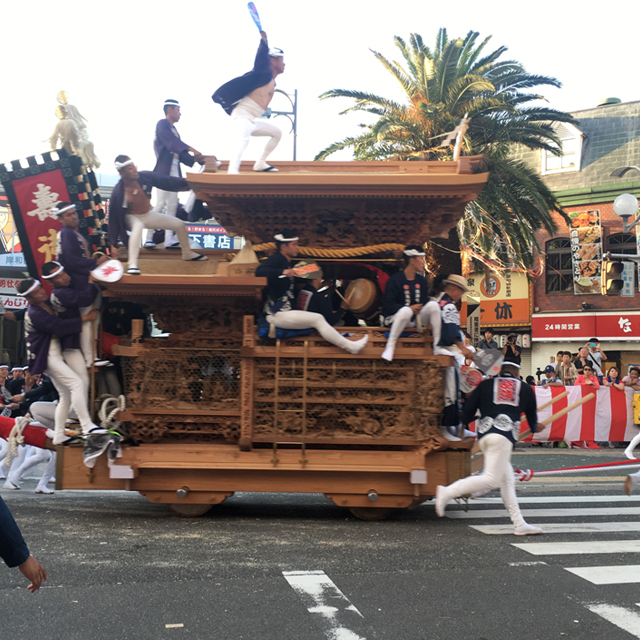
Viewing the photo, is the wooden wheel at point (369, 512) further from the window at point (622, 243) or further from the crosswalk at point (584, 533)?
the window at point (622, 243)

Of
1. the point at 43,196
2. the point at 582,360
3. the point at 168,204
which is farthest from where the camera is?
the point at 582,360

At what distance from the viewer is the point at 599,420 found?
15.7 metres

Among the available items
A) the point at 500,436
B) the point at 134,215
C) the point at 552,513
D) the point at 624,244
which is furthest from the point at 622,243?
the point at 134,215

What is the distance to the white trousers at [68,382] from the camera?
311 inches

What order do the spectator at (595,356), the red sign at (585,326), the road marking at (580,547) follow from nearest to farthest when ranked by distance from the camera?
the road marking at (580,547)
the spectator at (595,356)
the red sign at (585,326)

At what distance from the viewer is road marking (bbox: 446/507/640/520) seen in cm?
836

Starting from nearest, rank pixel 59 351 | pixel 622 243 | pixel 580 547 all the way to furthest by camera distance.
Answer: pixel 580 547
pixel 59 351
pixel 622 243

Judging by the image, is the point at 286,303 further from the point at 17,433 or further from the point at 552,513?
the point at 552,513

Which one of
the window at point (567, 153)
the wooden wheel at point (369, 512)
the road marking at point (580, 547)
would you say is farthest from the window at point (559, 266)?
the road marking at point (580, 547)

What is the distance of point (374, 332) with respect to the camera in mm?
8016

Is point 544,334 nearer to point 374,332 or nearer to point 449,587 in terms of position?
point 374,332

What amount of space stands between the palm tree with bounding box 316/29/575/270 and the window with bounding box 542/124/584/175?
11759 millimetres

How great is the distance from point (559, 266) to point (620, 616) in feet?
93.0

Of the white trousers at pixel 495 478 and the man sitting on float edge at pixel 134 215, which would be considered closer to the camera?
the white trousers at pixel 495 478
